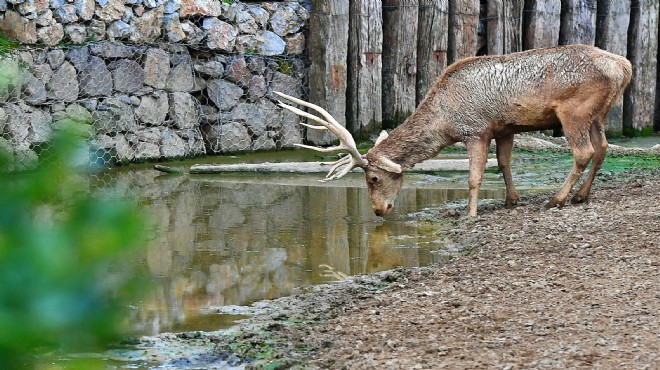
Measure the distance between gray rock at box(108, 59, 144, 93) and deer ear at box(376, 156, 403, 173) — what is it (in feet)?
14.7

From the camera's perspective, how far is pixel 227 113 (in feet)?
44.2

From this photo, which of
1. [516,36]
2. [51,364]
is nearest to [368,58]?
[516,36]

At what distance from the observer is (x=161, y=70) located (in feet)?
41.8

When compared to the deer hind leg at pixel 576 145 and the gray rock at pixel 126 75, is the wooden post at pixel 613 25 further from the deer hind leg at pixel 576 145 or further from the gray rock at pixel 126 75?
the gray rock at pixel 126 75

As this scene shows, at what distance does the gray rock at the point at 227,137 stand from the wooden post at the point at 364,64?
153cm

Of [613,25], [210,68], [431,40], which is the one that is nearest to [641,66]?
[613,25]

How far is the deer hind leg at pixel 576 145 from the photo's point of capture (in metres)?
8.73

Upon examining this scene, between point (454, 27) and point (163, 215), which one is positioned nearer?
point (163, 215)

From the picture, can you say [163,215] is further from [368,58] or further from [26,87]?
[368,58]

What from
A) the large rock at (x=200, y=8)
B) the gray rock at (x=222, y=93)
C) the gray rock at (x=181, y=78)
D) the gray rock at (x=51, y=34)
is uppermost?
the large rock at (x=200, y=8)

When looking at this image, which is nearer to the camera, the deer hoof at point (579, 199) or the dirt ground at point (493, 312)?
the dirt ground at point (493, 312)

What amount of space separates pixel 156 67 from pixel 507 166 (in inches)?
204

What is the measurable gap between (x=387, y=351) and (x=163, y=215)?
4.88m

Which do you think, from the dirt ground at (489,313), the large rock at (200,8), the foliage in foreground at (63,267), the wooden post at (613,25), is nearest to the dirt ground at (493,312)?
the dirt ground at (489,313)
